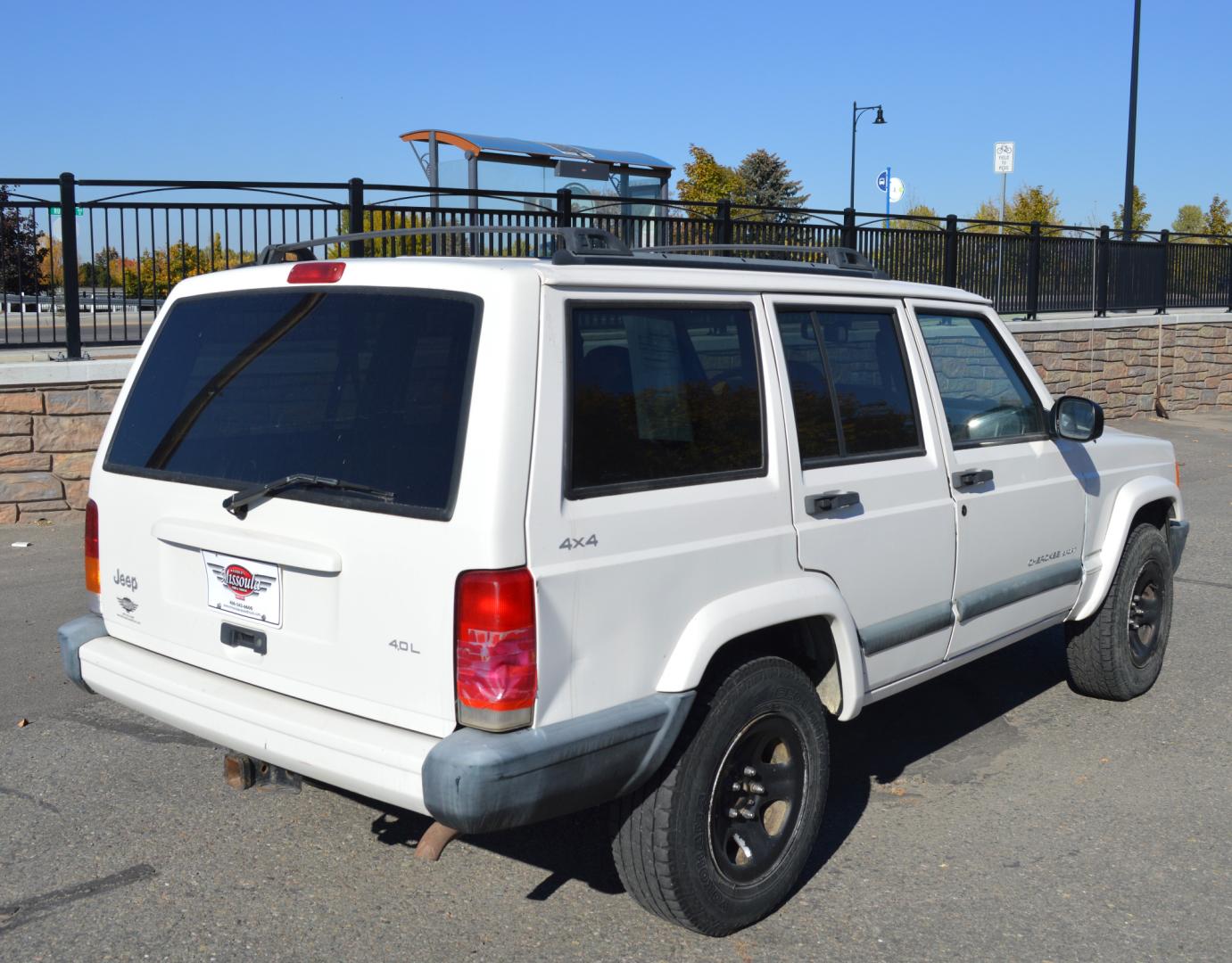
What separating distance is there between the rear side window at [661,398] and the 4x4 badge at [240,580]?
874mm

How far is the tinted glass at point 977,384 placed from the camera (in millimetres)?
4492

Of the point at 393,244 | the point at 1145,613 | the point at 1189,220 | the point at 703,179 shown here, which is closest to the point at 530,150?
the point at 393,244

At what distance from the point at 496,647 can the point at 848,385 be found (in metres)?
1.64

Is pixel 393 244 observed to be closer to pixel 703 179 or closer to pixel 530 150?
pixel 530 150

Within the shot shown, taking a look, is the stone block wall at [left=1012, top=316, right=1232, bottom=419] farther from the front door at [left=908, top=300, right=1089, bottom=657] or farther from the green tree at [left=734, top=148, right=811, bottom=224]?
the green tree at [left=734, top=148, right=811, bottom=224]

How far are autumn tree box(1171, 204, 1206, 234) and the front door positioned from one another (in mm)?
52252

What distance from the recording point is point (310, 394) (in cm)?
343

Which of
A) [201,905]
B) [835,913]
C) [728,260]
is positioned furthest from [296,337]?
[835,913]

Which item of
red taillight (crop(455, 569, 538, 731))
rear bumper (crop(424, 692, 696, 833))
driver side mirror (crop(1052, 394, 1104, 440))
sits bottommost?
rear bumper (crop(424, 692, 696, 833))

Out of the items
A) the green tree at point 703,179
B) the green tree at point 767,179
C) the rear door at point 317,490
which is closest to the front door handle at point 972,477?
the rear door at point 317,490

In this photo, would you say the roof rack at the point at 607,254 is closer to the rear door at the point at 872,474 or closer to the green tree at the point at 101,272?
the rear door at the point at 872,474

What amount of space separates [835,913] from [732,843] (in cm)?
40

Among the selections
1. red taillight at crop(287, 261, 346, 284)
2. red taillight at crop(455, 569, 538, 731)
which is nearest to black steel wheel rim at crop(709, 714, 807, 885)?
red taillight at crop(455, 569, 538, 731)

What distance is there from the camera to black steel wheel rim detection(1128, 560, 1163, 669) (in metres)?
5.66
